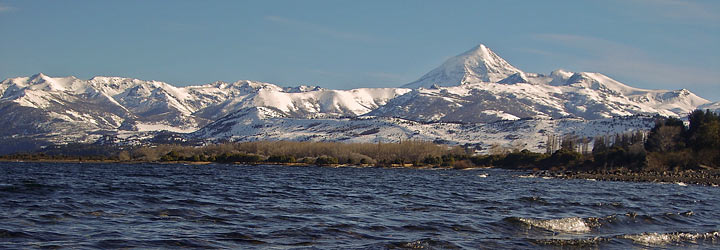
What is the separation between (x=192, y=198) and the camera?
47.0 meters

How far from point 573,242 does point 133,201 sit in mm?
26686

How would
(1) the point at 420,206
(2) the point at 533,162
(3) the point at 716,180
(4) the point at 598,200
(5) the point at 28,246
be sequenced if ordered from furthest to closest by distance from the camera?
1. (2) the point at 533,162
2. (3) the point at 716,180
3. (4) the point at 598,200
4. (1) the point at 420,206
5. (5) the point at 28,246

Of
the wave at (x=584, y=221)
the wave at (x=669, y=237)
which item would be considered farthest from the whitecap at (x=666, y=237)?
the wave at (x=584, y=221)

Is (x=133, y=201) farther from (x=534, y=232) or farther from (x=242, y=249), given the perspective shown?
(x=534, y=232)

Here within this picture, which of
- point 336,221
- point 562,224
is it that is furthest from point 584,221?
point 336,221

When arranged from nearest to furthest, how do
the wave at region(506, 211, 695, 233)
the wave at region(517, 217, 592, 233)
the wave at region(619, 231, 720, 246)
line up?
the wave at region(619, 231, 720, 246) → the wave at region(517, 217, 592, 233) → the wave at region(506, 211, 695, 233)

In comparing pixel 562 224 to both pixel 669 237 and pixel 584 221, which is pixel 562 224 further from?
pixel 669 237

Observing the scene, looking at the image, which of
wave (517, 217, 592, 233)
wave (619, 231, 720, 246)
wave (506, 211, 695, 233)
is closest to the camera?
wave (619, 231, 720, 246)

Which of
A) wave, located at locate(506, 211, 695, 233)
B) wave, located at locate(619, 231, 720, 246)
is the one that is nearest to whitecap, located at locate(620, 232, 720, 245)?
wave, located at locate(619, 231, 720, 246)

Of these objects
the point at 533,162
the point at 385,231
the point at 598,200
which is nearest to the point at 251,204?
the point at 385,231

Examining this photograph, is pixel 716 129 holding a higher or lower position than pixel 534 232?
higher

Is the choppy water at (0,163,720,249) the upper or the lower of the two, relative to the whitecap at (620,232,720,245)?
upper

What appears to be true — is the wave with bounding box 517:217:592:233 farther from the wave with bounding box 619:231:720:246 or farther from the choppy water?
the wave with bounding box 619:231:720:246

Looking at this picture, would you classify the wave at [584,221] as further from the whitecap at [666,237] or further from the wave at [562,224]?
the whitecap at [666,237]
